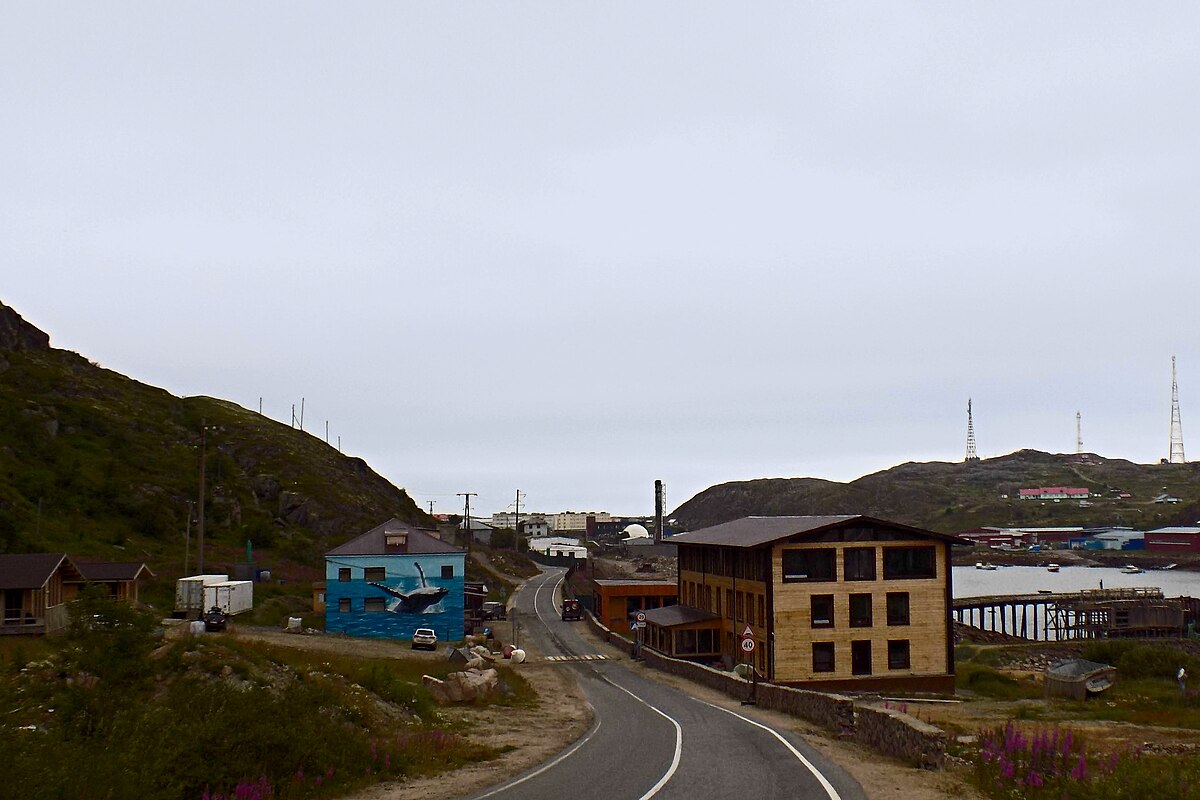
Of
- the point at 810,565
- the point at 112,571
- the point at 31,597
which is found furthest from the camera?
the point at 112,571

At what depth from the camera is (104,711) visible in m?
19.8

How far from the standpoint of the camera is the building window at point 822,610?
52.4 metres

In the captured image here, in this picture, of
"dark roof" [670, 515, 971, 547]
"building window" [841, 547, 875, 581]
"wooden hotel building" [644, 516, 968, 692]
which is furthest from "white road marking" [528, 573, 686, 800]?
"building window" [841, 547, 875, 581]

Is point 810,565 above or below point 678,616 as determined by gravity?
above

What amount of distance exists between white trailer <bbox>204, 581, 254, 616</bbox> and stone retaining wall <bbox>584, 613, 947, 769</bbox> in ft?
120

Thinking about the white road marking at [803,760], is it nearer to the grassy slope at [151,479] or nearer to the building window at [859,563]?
the building window at [859,563]

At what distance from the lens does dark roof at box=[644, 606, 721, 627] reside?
5950 centimetres

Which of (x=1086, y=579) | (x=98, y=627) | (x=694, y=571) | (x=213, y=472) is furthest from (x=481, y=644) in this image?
(x=1086, y=579)

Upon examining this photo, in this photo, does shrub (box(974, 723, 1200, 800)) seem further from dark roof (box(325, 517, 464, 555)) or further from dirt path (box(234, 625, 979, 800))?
dark roof (box(325, 517, 464, 555))

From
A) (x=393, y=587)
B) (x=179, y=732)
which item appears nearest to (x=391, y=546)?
(x=393, y=587)

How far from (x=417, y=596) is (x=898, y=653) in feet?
114

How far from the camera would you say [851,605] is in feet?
174

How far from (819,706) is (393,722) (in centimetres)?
1416

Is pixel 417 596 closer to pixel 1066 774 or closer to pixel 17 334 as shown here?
pixel 1066 774
